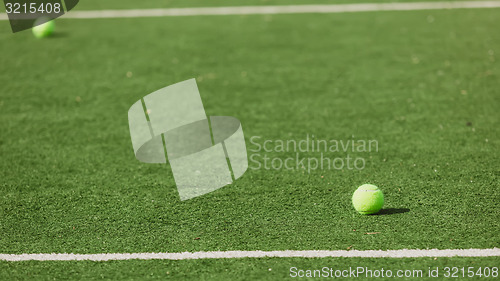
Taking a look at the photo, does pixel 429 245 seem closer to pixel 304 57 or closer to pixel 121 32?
pixel 304 57

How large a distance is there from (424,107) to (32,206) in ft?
14.3

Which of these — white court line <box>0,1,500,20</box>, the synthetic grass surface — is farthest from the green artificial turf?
white court line <box>0,1,500,20</box>

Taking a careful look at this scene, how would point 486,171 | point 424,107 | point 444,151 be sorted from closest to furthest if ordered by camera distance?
point 486,171 → point 444,151 → point 424,107

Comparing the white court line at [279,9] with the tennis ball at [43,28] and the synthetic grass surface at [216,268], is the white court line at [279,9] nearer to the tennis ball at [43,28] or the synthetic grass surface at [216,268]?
the tennis ball at [43,28]

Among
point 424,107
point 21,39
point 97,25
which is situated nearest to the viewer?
point 424,107

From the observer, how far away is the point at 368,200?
14.4 ft

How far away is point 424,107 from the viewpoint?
21.5 ft

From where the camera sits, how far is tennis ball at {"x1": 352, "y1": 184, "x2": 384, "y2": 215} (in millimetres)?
4398

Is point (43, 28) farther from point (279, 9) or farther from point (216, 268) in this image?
point (216, 268)

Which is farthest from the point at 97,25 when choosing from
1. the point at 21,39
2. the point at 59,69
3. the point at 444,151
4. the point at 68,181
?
the point at 444,151

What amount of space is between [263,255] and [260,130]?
7.68ft

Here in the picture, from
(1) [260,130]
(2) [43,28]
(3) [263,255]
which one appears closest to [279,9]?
(2) [43,28]

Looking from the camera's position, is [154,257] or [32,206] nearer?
[154,257]

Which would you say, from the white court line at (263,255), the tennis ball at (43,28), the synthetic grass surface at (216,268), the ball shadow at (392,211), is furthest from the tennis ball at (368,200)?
the tennis ball at (43,28)
